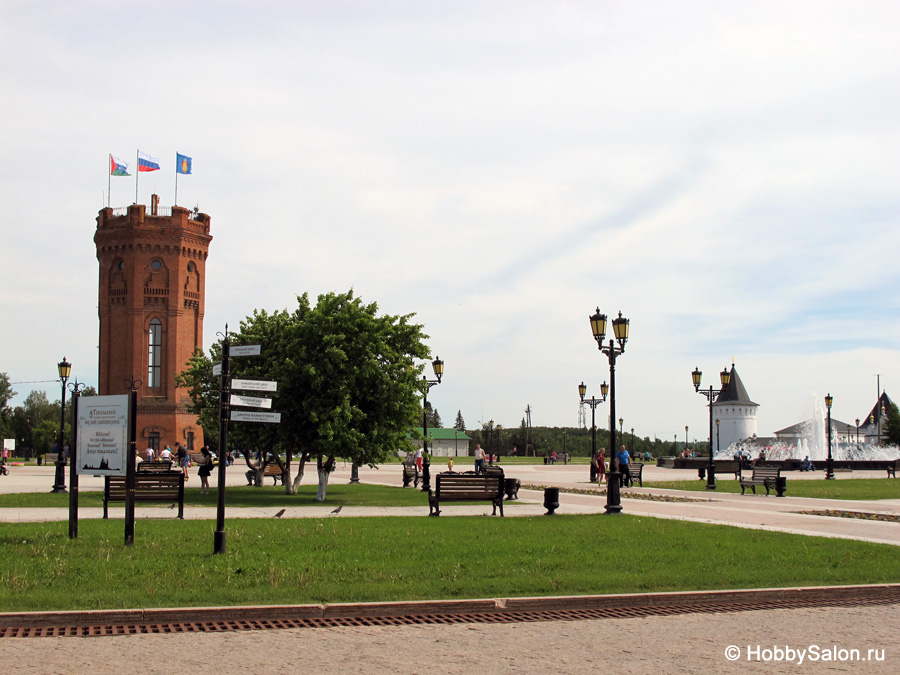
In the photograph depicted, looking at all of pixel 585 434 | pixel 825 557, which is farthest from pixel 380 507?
pixel 585 434

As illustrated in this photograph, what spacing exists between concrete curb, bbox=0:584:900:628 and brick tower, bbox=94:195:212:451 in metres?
72.1

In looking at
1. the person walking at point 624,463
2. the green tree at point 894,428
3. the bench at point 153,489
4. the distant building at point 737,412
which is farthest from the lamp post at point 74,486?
the distant building at point 737,412

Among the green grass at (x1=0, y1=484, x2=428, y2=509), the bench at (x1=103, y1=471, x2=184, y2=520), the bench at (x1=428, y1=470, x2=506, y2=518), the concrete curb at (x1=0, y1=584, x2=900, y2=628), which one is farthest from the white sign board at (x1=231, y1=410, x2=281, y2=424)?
the green grass at (x1=0, y1=484, x2=428, y2=509)

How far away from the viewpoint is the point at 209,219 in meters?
83.6

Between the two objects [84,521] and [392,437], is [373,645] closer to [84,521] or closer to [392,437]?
[84,521]

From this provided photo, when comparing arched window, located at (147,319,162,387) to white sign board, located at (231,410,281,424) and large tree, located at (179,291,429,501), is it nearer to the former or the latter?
large tree, located at (179,291,429,501)

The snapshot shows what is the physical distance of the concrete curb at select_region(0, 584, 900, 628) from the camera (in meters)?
7.94

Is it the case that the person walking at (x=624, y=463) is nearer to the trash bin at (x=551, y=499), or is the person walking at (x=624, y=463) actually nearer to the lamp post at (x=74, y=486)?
the trash bin at (x=551, y=499)

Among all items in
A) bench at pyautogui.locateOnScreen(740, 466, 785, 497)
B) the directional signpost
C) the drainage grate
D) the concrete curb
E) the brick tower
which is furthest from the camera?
Answer: the brick tower

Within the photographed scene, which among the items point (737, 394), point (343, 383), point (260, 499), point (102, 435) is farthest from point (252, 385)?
point (737, 394)

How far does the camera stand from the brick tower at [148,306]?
77875 millimetres

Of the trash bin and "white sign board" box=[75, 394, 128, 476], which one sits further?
the trash bin

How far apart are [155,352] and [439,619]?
7571 cm

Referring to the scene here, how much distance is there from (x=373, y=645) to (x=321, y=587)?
6.64 ft
